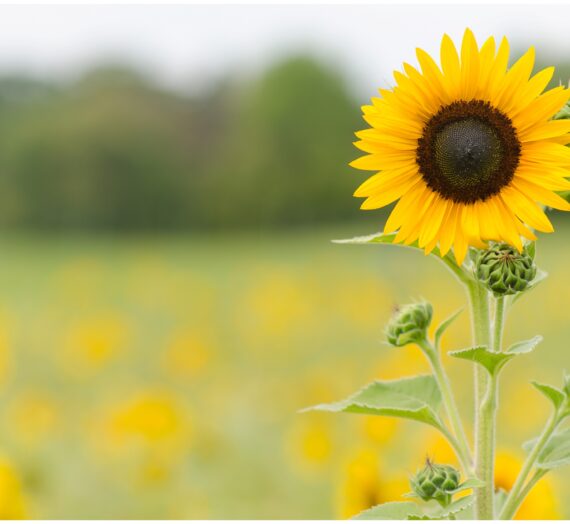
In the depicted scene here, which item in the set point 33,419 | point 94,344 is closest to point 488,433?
point 33,419

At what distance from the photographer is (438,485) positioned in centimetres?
117

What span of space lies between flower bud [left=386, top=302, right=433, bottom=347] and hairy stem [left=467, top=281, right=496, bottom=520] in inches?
4.8

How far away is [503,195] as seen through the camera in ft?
3.80

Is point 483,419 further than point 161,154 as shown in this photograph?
No

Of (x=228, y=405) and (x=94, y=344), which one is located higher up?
(x=94, y=344)

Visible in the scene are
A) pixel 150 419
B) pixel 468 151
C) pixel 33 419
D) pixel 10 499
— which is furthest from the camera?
pixel 33 419

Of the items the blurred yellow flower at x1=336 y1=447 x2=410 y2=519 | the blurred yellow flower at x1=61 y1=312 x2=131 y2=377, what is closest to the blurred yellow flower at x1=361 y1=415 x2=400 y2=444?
the blurred yellow flower at x1=336 y1=447 x2=410 y2=519

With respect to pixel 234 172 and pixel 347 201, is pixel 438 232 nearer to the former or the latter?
pixel 347 201

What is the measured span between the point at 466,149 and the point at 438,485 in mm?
447

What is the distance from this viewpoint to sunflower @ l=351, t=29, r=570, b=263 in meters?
1.13

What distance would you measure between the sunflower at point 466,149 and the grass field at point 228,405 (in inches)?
33.4

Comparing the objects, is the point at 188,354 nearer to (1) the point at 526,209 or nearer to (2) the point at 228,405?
(2) the point at 228,405

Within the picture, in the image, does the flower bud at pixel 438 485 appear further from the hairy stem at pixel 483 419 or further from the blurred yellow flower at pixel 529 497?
the blurred yellow flower at pixel 529 497

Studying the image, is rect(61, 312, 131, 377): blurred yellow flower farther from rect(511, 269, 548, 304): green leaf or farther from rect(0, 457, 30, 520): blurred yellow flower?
rect(511, 269, 548, 304): green leaf
